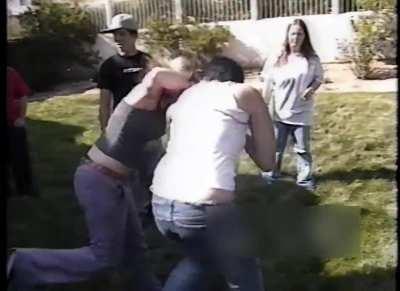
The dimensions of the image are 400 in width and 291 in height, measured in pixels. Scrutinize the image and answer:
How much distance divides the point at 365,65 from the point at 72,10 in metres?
0.55

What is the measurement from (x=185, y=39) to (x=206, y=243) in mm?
370

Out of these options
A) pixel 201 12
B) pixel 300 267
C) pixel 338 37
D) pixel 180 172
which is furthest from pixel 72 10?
pixel 300 267

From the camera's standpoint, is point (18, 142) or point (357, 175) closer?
point (18, 142)

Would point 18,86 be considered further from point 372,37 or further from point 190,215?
point 372,37

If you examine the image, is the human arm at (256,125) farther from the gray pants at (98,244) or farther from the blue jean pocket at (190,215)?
the gray pants at (98,244)

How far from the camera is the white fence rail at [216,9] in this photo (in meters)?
1.71

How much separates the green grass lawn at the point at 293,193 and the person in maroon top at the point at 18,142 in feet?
0.10

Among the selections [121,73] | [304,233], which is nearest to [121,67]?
[121,73]

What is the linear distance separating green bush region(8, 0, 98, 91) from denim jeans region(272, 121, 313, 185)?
1.22 ft

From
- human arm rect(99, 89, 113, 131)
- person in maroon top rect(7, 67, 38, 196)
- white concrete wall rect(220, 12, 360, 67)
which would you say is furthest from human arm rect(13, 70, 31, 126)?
white concrete wall rect(220, 12, 360, 67)

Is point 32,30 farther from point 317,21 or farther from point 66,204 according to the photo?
point 317,21

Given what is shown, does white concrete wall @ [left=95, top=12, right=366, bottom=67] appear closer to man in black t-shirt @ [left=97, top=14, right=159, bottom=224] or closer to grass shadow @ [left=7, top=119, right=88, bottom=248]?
man in black t-shirt @ [left=97, top=14, right=159, bottom=224]

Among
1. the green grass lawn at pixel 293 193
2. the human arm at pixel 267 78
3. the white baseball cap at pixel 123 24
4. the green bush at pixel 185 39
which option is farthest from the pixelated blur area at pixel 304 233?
the white baseball cap at pixel 123 24

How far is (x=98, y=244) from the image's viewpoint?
70.1 inches
